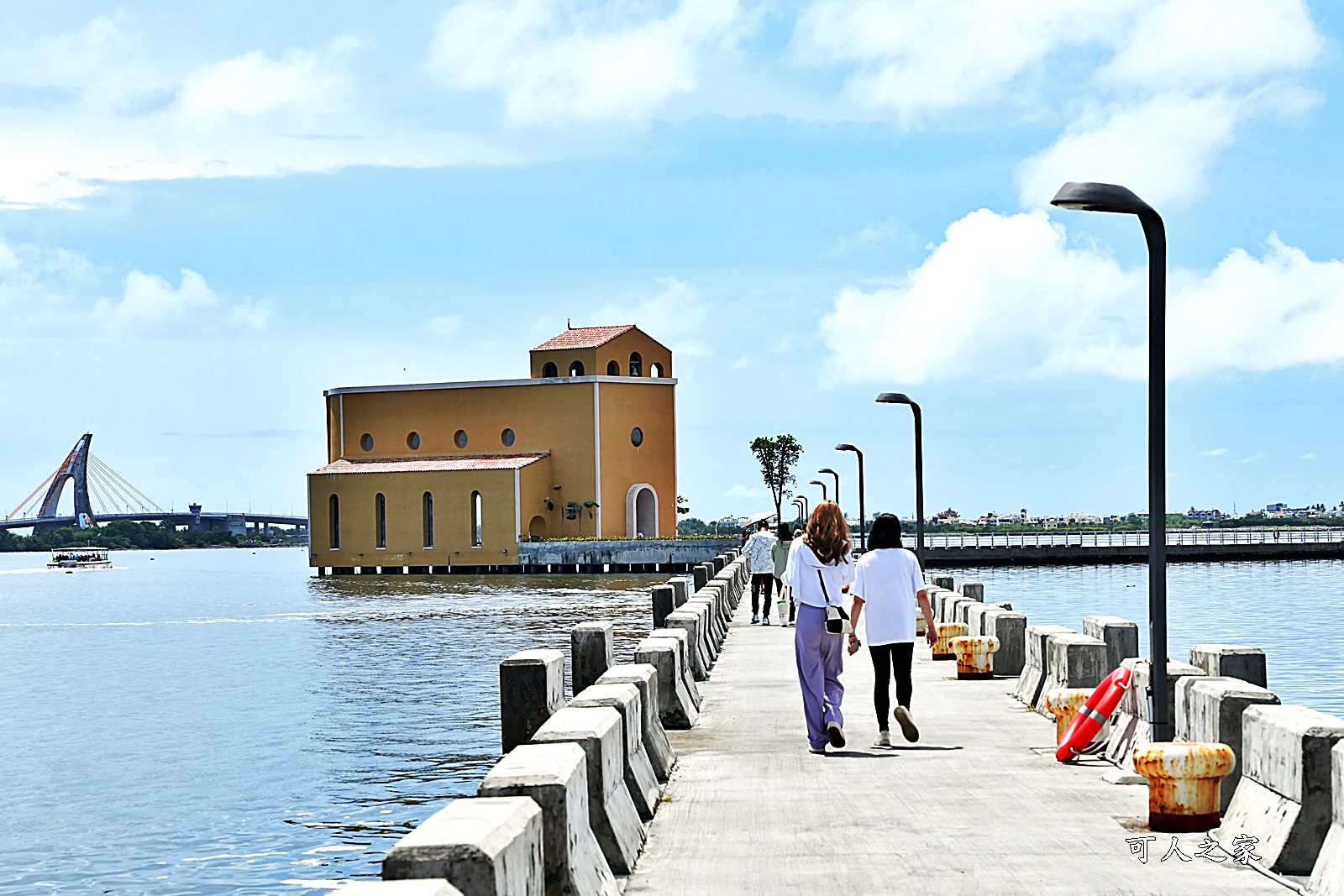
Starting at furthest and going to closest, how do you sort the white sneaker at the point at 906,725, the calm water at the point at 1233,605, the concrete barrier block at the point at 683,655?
the calm water at the point at 1233,605, the concrete barrier block at the point at 683,655, the white sneaker at the point at 906,725

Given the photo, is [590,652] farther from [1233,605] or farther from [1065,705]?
[1233,605]

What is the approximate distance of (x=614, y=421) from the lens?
288 feet

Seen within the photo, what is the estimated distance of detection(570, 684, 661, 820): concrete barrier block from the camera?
9.32 m

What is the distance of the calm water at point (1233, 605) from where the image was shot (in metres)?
32.2

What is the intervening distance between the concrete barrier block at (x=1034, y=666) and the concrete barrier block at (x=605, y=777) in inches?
296

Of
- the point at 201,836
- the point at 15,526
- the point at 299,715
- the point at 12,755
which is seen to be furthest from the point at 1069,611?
the point at 15,526

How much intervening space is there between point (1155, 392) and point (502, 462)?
248 feet

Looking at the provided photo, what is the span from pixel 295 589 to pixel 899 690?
79.0 metres

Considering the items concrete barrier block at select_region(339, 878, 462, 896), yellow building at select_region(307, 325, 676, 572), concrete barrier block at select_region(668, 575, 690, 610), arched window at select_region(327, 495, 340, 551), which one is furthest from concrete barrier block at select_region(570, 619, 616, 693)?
arched window at select_region(327, 495, 340, 551)

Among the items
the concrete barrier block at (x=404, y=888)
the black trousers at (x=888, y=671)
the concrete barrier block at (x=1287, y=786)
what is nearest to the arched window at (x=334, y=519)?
the black trousers at (x=888, y=671)

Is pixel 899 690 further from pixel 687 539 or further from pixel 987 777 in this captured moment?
pixel 687 539

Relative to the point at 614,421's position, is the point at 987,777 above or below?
below

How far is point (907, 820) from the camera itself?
A: 30.6 feet

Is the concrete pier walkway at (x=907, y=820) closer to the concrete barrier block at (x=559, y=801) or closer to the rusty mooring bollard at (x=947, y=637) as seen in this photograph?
the concrete barrier block at (x=559, y=801)
